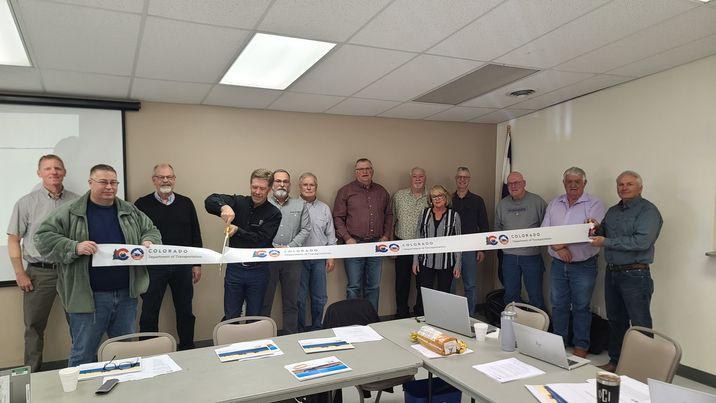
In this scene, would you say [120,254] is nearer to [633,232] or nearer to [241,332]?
[241,332]

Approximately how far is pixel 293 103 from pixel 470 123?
2602 millimetres

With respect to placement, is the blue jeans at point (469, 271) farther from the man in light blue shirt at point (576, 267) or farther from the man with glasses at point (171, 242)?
the man with glasses at point (171, 242)

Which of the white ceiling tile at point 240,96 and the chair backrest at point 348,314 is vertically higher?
the white ceiling tile at point 240,96

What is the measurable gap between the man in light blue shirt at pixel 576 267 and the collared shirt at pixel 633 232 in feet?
1.10

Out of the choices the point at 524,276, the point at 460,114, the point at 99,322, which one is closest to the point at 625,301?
the point at 524,276

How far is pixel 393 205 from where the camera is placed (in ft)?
17.4

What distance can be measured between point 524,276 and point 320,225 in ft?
7.77

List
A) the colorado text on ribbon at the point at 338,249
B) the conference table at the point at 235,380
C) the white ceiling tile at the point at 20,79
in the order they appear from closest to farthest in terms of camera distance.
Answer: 1. the conference table at the point at 235,380
2. the colorado text on ribbon at the point at 338,249
3. the white ceiling tile at the point at 20,79

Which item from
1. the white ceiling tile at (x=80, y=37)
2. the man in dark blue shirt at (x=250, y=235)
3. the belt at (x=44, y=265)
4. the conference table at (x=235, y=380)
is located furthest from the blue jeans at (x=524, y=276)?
the belt at (x=44, y=265)

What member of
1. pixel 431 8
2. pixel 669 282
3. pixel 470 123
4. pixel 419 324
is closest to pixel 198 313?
pixel 419 324

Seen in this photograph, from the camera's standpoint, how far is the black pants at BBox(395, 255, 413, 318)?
17.2 ft

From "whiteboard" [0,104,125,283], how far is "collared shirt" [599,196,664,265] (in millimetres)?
4667

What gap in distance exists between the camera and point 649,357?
7.18 ft

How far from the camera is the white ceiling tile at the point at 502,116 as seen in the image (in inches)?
204
